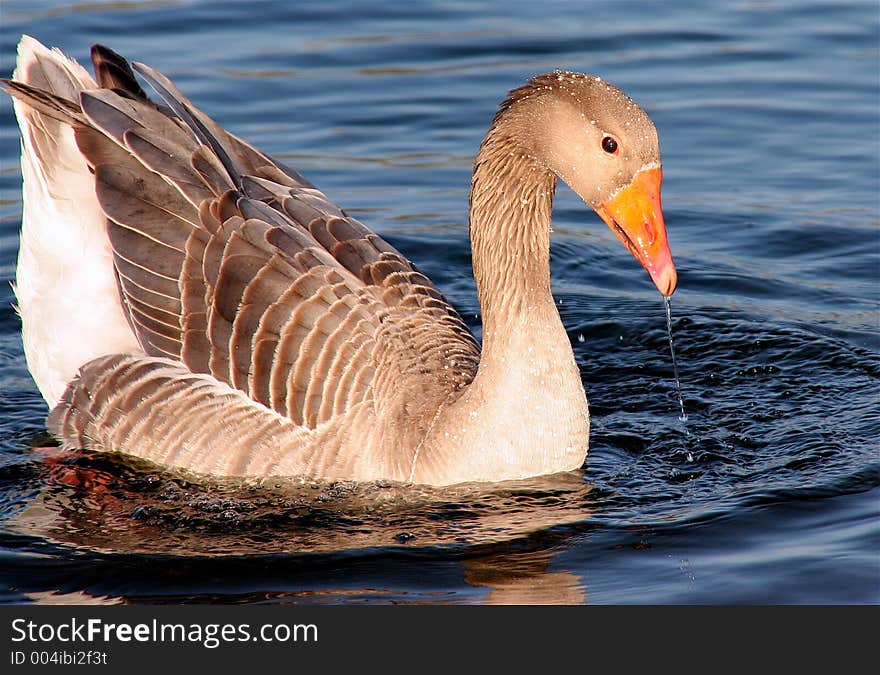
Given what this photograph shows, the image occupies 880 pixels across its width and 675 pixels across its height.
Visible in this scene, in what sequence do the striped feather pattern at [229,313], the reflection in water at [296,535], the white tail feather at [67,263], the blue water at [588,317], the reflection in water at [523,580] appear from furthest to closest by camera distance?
1. the white tail feather at [67,263]
2. the striped feather pattern at [229,313]
3. the blue water at [588,317]
4. the reflection in water at [296,535]
5. the reflection in water at [523,580]

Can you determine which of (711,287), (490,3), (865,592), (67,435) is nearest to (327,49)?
(490,3)

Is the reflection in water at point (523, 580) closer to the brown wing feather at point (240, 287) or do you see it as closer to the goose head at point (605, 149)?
the brown wing feather at point (240, 287)

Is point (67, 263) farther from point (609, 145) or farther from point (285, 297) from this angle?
point (609, 145)

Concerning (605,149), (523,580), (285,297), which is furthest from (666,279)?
(285,297)

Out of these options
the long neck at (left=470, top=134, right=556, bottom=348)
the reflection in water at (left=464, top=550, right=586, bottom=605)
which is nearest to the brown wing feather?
the long neck at (left=470, top=134, right=556, bottom=348)

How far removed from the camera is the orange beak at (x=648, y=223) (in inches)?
258

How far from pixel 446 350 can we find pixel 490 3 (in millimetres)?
9565

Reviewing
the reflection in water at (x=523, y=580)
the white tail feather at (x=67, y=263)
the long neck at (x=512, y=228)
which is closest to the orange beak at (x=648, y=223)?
the long neck at (x=512, y=228)

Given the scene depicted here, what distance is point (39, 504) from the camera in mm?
7270

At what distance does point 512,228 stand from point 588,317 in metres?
2.78

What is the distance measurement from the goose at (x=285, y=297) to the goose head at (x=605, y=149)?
0.01 meters

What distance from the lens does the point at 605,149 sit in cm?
661

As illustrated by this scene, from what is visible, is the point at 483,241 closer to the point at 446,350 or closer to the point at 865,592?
the point at 446,350

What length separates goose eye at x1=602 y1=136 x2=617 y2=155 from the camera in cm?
657
